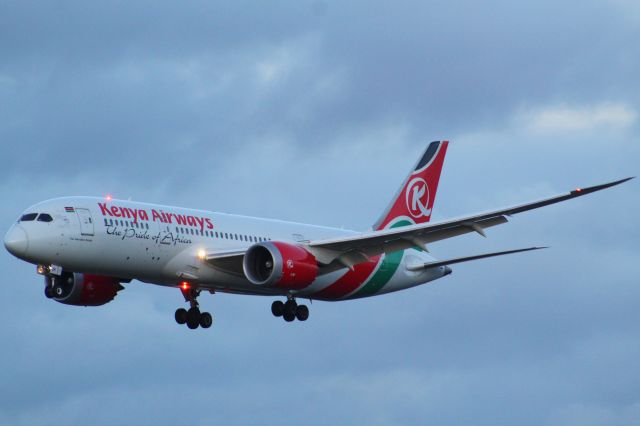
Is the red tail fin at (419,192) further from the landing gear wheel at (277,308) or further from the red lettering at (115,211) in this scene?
the red lettering at (115,211)

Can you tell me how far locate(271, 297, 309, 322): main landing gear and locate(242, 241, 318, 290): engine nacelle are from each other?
12.2ft

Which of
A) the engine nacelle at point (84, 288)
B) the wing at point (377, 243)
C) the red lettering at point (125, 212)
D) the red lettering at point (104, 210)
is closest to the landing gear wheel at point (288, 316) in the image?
the wing at point (377, 243)

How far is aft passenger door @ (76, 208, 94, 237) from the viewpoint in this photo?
50.8m

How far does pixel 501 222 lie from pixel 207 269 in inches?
456

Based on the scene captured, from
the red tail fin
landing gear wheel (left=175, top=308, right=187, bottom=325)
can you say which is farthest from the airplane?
the red tail fin

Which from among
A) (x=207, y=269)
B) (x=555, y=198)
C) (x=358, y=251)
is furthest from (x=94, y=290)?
(x=555, y=198)

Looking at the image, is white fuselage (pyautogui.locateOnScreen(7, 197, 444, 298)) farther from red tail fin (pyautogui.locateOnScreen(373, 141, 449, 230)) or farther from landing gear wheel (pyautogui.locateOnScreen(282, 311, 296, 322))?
red tail fin (pyautogui.locateOnScreen(373, 141, 449, 230))

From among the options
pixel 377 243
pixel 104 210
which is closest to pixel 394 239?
pixel 377 243

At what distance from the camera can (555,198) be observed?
158ft

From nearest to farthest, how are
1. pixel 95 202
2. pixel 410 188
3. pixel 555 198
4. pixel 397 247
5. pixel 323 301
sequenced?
pixel 555 198 < pixel 95 202 < pixel 397 247 < pixel 323 301 < pixel 410 188

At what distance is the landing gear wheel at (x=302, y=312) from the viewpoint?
193 feet

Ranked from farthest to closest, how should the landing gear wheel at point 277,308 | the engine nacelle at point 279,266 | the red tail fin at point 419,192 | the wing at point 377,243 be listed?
the red tail fin at point 419,192
the landing gear wheel at point 277,308
the engine nacelle at point 279,266
the wing at point 377,243

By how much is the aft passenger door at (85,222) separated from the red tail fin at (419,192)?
17.3 m

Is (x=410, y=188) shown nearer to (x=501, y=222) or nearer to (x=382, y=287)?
(x=382, y=287)
